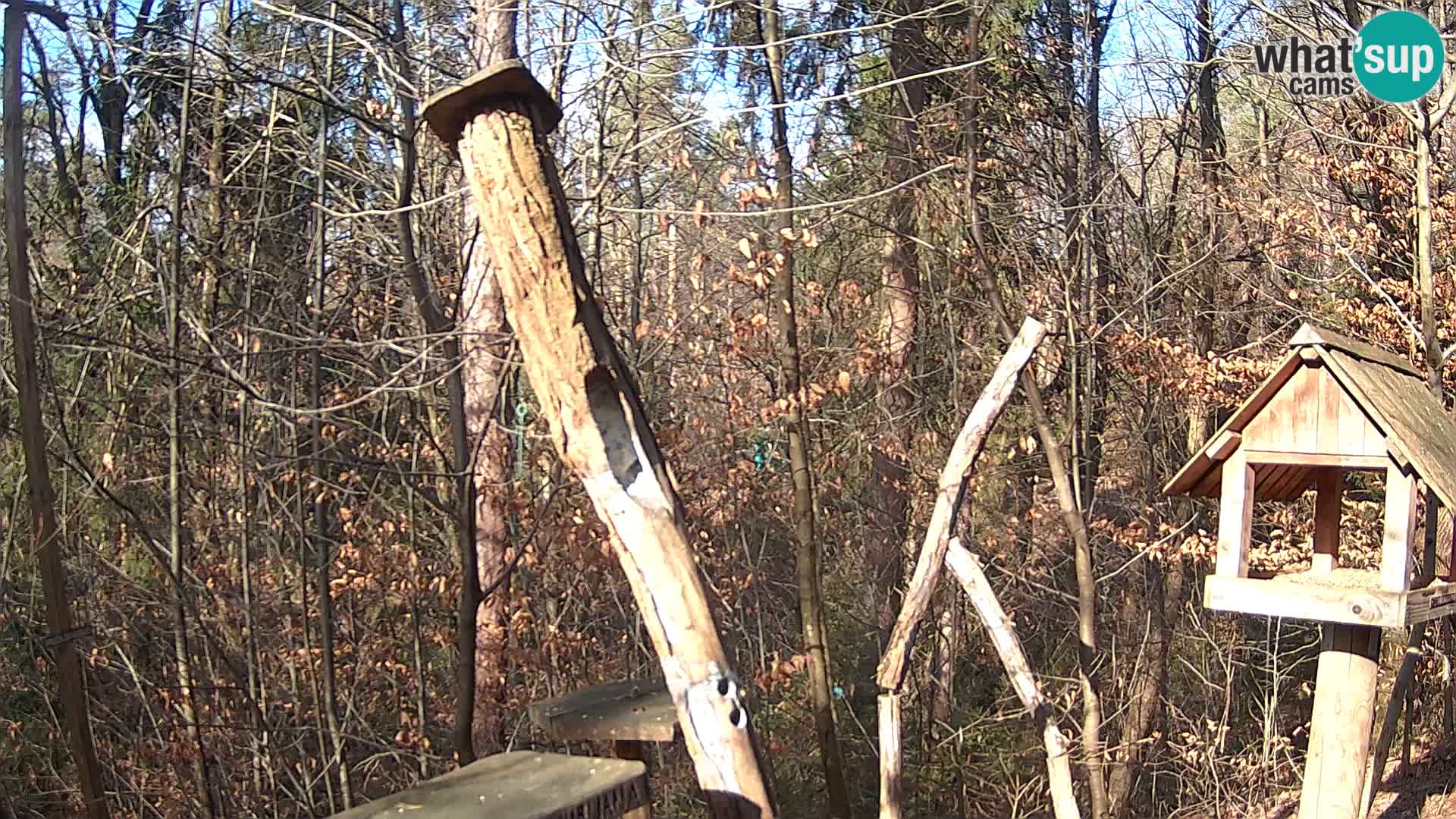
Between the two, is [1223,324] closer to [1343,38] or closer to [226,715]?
[1343,38]

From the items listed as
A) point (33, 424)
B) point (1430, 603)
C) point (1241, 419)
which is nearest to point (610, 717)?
point (33, 424)

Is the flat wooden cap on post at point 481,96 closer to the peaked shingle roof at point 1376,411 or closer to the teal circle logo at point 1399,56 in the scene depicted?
the peaked shingle roof at point 1376,411

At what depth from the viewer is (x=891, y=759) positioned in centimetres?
467

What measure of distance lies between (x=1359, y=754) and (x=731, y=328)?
187 inches

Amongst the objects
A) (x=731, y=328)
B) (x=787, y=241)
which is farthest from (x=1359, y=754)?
(x=731, y=328)

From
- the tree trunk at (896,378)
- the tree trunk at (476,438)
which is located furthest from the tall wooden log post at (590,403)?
the tree trunk at (896,378)

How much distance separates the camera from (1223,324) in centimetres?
927

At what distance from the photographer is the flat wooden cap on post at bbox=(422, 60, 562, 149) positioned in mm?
3248

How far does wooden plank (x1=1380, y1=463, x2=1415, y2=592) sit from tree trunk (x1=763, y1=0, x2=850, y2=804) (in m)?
3.93

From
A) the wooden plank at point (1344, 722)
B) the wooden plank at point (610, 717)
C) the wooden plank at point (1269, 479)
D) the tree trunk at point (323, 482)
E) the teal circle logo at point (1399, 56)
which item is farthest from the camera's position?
the teal circle logo at point (1399, 56)

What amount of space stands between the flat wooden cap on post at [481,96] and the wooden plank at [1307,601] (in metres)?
2.91

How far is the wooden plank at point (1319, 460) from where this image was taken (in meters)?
4.24

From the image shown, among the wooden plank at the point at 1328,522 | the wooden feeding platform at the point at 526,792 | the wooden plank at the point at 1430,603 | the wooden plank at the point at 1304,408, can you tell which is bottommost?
the wooden feeding platform at the point at 526,792

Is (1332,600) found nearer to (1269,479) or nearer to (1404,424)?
(1404,424)
